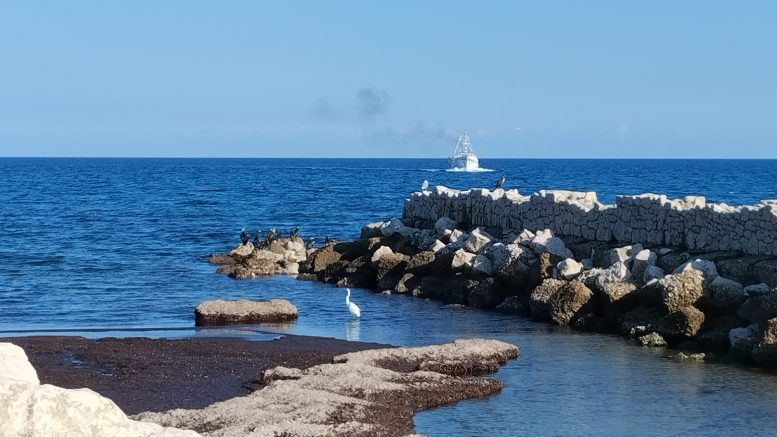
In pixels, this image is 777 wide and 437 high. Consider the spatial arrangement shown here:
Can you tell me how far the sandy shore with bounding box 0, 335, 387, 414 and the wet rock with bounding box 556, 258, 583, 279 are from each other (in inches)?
192

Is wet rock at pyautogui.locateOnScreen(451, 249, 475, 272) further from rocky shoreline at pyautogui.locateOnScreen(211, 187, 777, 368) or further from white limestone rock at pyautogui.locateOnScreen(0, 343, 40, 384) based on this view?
white limestone rock at pyautogui.locateOnScreen(0, 343, 40, 384)

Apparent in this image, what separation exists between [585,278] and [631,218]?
2586 mm

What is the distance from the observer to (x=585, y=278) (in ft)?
68.6

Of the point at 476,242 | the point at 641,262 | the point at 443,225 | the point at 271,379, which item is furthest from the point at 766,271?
the point at 443,225

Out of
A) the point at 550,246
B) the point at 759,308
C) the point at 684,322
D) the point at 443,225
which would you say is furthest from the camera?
the point at 443,225

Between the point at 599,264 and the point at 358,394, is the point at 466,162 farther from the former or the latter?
the point at 358,394

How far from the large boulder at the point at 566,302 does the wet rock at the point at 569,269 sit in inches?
15.1

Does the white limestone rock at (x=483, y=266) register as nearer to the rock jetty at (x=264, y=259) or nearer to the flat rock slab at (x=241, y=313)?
the flat rock slab at (x=241, y=313)

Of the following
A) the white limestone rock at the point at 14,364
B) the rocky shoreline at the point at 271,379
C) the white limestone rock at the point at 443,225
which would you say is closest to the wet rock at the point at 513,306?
the rocky shoreline at the point at 271,379

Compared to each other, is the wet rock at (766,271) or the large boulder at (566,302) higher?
the wet rock at (766,271)

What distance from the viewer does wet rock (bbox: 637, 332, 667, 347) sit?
60.9 feet

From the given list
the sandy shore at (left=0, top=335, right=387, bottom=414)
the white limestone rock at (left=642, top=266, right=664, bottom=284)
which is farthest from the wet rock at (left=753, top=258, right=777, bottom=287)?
the sandy shore at (left=0, top=335, right=387, bottom=414)

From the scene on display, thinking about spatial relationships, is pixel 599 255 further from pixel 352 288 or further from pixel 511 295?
pixel 352 288

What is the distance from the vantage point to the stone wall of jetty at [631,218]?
19922 millimetres
